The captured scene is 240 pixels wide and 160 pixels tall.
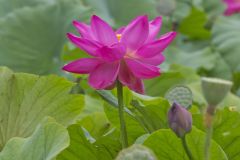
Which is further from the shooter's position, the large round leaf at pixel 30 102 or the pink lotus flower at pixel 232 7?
the pink lotus flower at pixel 232 7

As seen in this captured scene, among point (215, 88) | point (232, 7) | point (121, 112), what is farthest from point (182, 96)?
point (232, 7)

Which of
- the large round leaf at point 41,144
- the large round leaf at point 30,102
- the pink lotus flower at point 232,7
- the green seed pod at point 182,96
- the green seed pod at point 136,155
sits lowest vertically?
the pink lotus flower at point 232,7

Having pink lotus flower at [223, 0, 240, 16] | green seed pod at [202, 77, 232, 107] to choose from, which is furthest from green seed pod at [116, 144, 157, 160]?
pink lotus flower at [223, 0, 240, 16]

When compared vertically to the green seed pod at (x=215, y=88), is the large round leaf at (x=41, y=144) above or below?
below

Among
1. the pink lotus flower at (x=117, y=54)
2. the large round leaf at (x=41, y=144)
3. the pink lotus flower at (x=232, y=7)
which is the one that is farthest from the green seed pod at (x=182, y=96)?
the pink lotus flower at (x=232, y=7)

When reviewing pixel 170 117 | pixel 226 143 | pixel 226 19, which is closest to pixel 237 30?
pixel 226 19

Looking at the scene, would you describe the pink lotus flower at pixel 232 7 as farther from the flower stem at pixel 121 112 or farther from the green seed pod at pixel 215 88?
the green seed pod at pixel 215 88

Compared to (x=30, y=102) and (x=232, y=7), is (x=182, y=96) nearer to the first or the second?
(x=30, y=102)

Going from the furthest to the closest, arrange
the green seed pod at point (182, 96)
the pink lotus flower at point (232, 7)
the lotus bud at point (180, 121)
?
the pink lotus flower at point (232, 7) < the green seed pod at point (182, 96) < the lotus bud at point (180, 121)
